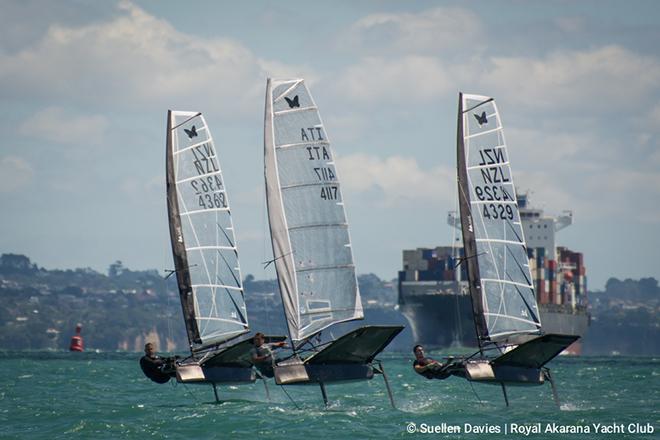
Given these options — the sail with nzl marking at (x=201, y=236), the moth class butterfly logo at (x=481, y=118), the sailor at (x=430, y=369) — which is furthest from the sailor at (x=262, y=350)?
the moth class butterfly logo at (x=481, y=118)

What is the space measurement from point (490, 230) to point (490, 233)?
72 mm

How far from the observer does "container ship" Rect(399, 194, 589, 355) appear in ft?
386

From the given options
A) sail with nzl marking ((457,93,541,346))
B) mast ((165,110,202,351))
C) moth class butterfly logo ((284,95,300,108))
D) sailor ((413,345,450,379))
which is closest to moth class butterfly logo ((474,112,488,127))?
sail with nzl marking ((457,93,541,346))

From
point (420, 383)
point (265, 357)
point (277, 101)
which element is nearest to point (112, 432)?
point (265, 357)

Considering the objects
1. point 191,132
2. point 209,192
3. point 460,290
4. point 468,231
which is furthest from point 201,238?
point 460,290

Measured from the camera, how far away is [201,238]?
34.4m

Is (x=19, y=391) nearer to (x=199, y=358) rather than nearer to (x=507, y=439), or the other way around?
(x=199, y=358)

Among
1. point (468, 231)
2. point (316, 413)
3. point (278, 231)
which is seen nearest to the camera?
point (316, 413)

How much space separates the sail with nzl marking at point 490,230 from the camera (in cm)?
3225

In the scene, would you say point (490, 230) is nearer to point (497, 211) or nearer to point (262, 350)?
point (497, 211)

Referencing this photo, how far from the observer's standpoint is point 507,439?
26.4 metres

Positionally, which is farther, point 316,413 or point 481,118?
point 481,118

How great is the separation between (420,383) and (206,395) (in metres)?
12.5

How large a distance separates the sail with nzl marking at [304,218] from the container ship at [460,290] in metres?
78.5
